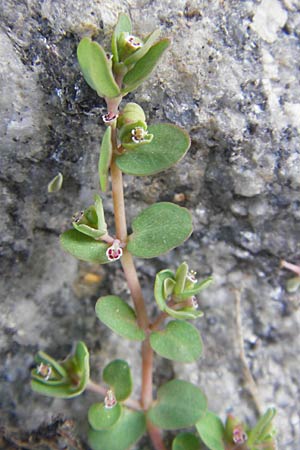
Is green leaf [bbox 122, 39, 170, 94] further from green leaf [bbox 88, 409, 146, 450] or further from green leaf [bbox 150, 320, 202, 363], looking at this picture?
green leaf [bbox 88, 409, 146, 450]

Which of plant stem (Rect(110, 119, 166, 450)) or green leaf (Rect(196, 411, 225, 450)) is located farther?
green leaf (Rect(196, 411, 225, 450))

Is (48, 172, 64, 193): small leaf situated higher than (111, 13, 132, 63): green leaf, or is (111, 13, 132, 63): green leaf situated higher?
(111, 13, 132, 63): green leaf

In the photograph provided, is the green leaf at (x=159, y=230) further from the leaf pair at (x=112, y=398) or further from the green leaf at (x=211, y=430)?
the green leaf at (x=211, y=430)

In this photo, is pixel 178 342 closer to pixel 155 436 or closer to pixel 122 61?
pixel 155 436

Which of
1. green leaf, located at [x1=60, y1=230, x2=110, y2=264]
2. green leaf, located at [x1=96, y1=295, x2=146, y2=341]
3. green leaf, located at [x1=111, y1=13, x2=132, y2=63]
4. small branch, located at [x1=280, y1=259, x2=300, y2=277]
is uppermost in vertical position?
green leaf, located at [x1=111, y1=13, x2=132, y2=63]

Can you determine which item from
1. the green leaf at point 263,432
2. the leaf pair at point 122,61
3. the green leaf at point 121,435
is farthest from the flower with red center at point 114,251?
the green leaf at point 263,432

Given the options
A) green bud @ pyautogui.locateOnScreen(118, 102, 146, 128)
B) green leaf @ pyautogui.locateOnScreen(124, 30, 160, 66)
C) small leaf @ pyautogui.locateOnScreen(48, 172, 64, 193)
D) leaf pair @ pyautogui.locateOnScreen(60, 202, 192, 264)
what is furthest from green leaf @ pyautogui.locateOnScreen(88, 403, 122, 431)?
green leaf @ pyautogui.locateOnScreen(124, 30, 160, 66)

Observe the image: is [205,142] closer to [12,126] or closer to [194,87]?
[194,87]
